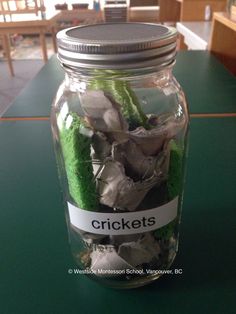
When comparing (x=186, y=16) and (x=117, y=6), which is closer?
(x=186, y=16)

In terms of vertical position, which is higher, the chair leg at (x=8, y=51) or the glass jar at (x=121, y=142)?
the glass jar at (x=121, y=142)

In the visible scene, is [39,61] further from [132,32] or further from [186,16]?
[132,32]

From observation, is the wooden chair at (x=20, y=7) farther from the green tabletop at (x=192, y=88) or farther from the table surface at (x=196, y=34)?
the green tabletop at (x=192, y=88)

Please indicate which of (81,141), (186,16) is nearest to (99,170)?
(81,141)

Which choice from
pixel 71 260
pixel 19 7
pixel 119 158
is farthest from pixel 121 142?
pixel 19 7

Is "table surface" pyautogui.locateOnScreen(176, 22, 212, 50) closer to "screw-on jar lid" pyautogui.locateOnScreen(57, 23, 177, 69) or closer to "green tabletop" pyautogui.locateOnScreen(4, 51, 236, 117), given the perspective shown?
"green tabletop" pyautogui.locateOnScreen(4, 51, 236, 117)

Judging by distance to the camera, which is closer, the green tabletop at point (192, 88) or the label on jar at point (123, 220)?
the label on jar at point (123, 220)

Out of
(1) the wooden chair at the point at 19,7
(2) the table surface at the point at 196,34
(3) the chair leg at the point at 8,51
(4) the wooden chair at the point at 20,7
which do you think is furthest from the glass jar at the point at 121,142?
(4) the wooden chair at the point at 20,7

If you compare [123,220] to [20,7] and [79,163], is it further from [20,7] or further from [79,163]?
[20,7]
